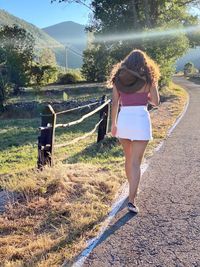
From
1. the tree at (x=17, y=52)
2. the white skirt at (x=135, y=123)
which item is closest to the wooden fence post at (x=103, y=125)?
the white skirt at (x=135, y=123)

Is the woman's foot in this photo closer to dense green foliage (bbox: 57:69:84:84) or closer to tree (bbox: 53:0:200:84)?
tree (bbox: 53:0:200:84)

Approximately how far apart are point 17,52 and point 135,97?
34.1 metres

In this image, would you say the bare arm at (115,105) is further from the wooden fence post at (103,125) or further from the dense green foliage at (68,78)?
the dense green foliage at (68,78)

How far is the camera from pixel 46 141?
6.73 metres

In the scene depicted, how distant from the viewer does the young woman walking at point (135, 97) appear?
477cm

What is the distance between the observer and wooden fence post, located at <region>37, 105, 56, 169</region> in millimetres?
6648

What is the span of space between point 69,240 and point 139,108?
1.72 meters

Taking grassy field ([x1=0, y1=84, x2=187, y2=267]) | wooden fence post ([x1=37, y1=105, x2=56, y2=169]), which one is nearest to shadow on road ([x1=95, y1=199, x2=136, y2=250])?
grassy field ([x1=0, y1=84, x2=187, y2=267])

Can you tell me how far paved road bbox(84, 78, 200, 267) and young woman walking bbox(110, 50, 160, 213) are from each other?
390mm

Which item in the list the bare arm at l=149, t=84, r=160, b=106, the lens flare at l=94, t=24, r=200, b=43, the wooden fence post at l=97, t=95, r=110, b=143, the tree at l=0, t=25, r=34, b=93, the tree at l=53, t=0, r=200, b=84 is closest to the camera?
the bare arm at l=149, t=84, r=160, b=106

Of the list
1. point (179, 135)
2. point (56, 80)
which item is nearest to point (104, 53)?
point (56, 80)

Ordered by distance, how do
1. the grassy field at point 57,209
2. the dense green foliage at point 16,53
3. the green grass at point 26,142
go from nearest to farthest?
the grassy field at point 57,209, the green grass at point 26,142, the dense green foliage at point 16,53

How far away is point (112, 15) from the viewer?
27078mm

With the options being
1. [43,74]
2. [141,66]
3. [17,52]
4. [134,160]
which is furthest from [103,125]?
[43,74]
